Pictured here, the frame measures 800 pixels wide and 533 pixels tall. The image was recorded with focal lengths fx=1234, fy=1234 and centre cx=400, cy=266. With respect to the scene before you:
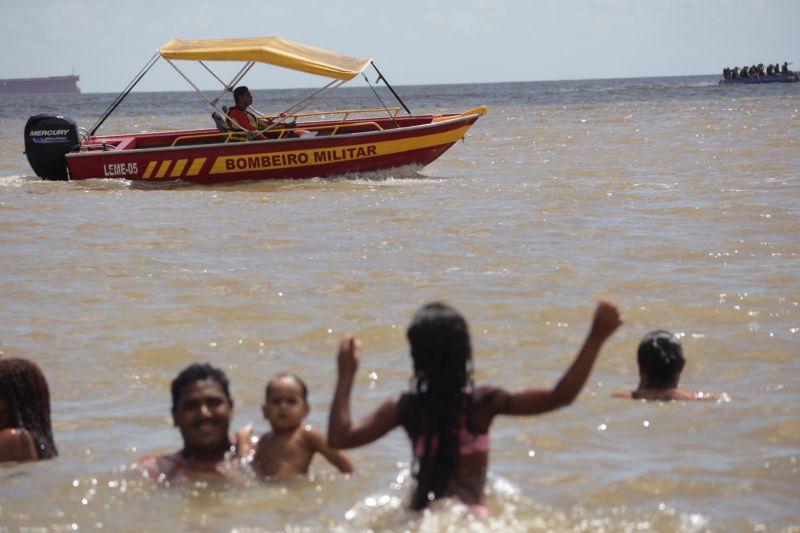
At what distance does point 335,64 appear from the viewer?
17.5 metres

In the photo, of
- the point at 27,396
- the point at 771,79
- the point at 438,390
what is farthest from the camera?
the point at 771,79

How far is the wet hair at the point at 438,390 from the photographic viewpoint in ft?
12.9

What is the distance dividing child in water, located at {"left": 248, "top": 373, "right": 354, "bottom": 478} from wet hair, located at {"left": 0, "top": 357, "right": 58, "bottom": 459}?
105 centimetres

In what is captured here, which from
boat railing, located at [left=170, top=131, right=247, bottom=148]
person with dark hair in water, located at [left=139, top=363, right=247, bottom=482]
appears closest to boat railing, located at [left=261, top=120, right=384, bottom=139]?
boat railing, located at [left=170, top=131, right=247, bottom=148]

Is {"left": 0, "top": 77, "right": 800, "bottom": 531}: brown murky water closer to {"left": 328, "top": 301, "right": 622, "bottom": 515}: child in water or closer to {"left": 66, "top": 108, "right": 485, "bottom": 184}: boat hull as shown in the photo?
{"left": 328, "top": 301, "right": 622, "bottom": 515}: child in water

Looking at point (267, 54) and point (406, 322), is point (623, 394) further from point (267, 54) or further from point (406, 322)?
point (267, 54)

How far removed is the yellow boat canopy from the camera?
16594mm

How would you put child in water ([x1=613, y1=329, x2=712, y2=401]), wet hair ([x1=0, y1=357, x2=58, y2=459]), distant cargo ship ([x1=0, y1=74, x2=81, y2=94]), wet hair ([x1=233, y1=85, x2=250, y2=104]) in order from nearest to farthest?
wet hair ([x1=0, y1=357, x2=58, y2=459]) → child in water ([x1=613, y1=329, x2=712, y2=401]) → wet hair ([x1=233, y1=85, x2=250, y2=104]) → distant cargo ship ([x1=0, y1=74, x2=81, y2=94])

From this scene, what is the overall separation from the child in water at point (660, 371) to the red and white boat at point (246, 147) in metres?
10.4

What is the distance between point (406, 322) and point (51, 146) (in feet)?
34.0

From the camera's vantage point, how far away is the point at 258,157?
54.3ft

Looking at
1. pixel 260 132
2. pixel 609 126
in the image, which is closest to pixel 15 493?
pixel 260 132

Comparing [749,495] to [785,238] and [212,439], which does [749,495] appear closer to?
[212,439]

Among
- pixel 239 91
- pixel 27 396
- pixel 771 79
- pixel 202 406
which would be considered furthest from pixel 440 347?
pixel 771 79
